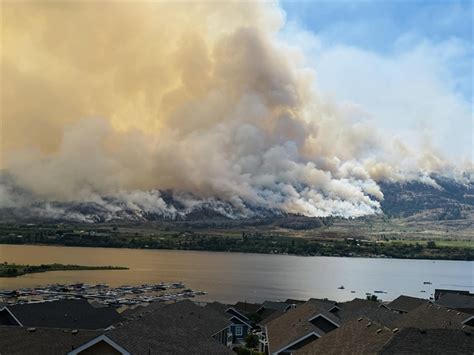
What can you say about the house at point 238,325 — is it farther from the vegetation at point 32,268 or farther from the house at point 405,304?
the vegetation at point 32,268

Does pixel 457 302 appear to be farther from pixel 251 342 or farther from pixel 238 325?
pixel 251 342

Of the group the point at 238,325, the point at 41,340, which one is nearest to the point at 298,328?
the point at 41,340

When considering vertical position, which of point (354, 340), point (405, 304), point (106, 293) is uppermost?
point (354, 340)

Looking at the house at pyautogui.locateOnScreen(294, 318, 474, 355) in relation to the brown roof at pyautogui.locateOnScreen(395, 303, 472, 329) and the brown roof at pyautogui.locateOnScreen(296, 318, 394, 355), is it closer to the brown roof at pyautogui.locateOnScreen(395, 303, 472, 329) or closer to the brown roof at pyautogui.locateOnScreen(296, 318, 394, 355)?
the brown roof at pyautogui.locateOnScreen(296, 318, 394, 355)

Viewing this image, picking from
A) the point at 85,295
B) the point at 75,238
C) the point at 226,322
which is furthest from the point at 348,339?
the point at 75,238

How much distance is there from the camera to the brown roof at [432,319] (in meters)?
28.0

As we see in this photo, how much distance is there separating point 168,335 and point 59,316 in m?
9.21

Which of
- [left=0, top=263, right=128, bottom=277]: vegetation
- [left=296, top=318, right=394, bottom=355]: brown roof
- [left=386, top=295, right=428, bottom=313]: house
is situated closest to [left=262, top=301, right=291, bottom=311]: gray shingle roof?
[left=386, top=295, right=428, bottom=313]: house

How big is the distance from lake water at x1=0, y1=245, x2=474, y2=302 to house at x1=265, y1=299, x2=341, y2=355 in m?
39.5

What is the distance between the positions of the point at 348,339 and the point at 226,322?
9.87 metres

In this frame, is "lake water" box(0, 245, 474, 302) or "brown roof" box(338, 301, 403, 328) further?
"lake water" box(0, 245, 474, 302)

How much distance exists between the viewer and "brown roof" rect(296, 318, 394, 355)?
69.2 feet

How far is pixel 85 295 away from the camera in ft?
234

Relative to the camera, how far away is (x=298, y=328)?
90.0ft
